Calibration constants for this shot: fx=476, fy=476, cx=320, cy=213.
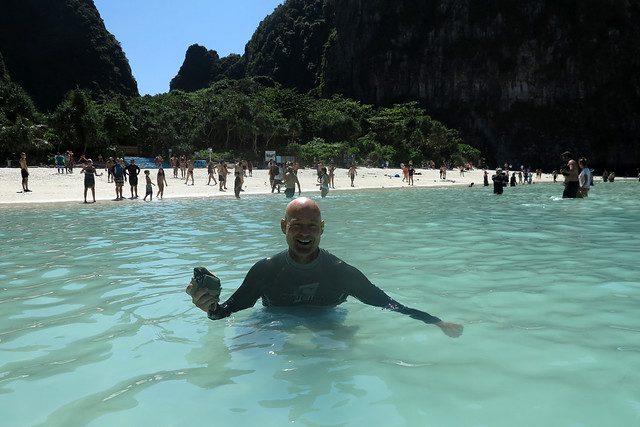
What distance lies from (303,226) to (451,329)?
1.51m

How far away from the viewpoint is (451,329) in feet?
13.0

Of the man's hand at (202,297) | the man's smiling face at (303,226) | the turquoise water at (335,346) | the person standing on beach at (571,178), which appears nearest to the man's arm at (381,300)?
the turquoise water at (335,346)

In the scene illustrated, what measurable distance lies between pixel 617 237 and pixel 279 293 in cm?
852

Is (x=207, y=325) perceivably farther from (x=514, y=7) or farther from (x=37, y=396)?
(x=514, y=7)

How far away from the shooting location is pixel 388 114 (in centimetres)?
7244

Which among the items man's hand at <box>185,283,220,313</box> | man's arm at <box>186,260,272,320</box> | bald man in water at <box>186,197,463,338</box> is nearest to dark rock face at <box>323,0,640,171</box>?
bald man in water at <box>186,197,463,338</box>

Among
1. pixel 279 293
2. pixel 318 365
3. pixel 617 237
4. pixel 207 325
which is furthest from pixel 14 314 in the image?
pixel 617 237

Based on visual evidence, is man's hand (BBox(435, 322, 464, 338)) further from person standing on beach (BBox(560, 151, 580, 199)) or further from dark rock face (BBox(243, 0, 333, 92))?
A: dark rock face (BBox(243, 0, 333, 92))

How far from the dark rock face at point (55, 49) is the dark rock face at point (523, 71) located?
59.9 metres

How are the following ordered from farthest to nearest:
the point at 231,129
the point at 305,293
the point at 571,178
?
1. the point at 231,129
2. the point at 571,178
3. the point at 305,293

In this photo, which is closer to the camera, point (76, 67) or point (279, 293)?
point (279, 293)

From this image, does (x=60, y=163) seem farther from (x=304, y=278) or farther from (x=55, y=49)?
Result: (x=55, y=49)

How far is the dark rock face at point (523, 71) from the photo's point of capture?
74.5m

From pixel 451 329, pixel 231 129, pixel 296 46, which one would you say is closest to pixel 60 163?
pixel 231 129
